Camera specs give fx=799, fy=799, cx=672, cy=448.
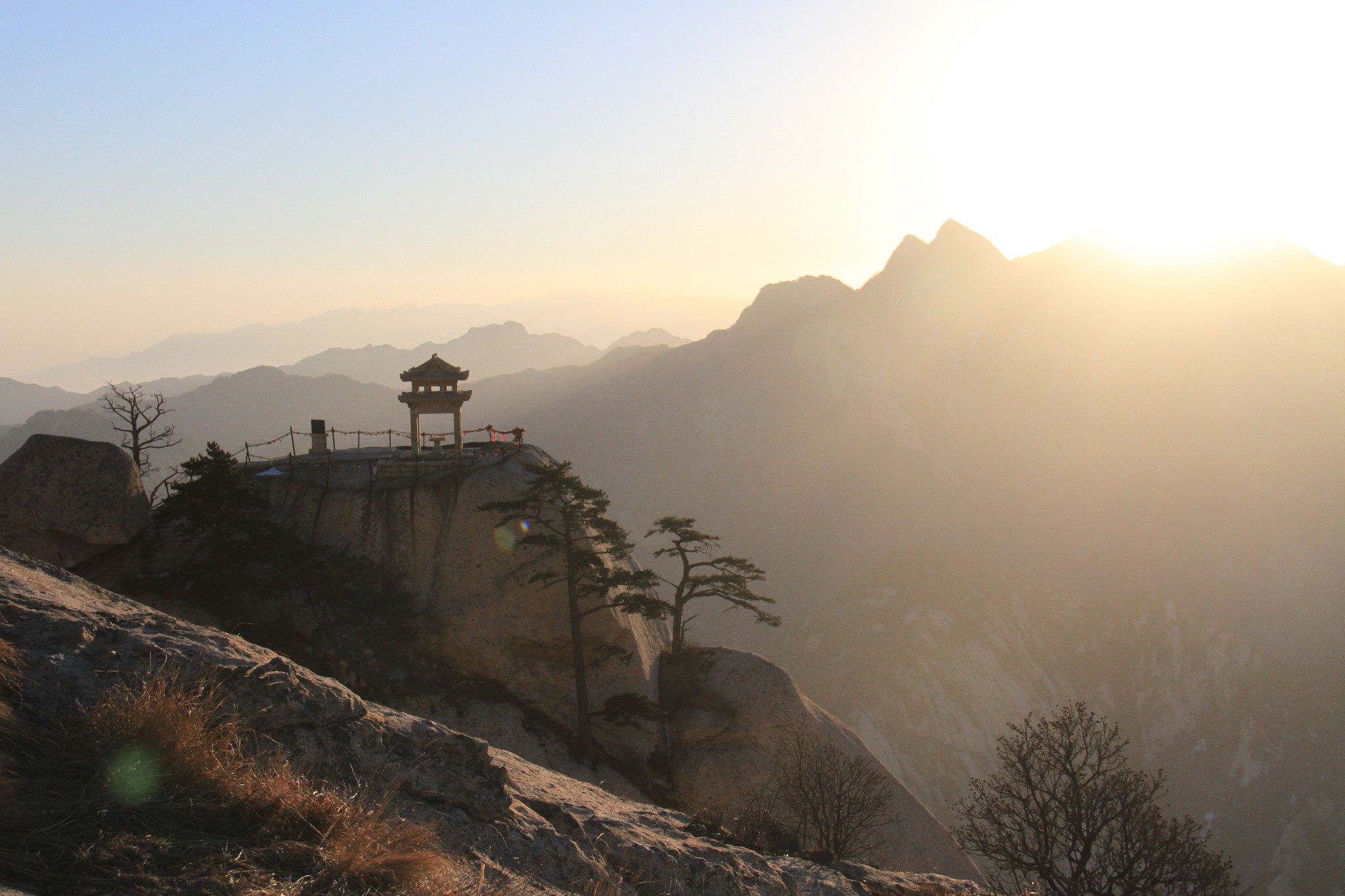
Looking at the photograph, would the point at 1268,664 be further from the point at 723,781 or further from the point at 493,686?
the point at 493,686

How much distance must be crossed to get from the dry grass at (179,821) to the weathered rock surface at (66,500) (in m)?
20.9

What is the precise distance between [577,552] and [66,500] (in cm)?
1599

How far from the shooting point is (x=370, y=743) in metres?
10.1

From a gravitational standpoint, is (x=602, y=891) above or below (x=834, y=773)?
above

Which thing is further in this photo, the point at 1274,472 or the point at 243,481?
the point at 1274,472

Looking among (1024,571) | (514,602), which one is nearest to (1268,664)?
(1024,571)

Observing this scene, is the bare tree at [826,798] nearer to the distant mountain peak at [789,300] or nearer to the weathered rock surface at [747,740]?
the weathered rock surface at [747,740]

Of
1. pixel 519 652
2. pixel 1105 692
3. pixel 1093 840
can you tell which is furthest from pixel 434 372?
pixel 1105 692

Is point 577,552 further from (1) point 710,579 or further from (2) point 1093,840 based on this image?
(2) point 1093,840

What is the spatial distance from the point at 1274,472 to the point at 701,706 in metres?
83.7

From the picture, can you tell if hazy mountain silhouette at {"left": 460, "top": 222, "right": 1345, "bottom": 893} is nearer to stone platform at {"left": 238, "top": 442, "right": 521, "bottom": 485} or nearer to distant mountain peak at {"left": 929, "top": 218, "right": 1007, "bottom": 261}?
distant mountain peak at {"left": 929, "top": 218, "right": 1007, "bottom": 261}

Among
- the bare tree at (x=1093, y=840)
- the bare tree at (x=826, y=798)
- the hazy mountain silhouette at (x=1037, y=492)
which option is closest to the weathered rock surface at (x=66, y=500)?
the bare tree at (x=826, y=798)

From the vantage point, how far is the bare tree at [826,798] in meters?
22.3

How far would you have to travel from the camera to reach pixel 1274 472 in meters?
84.7
